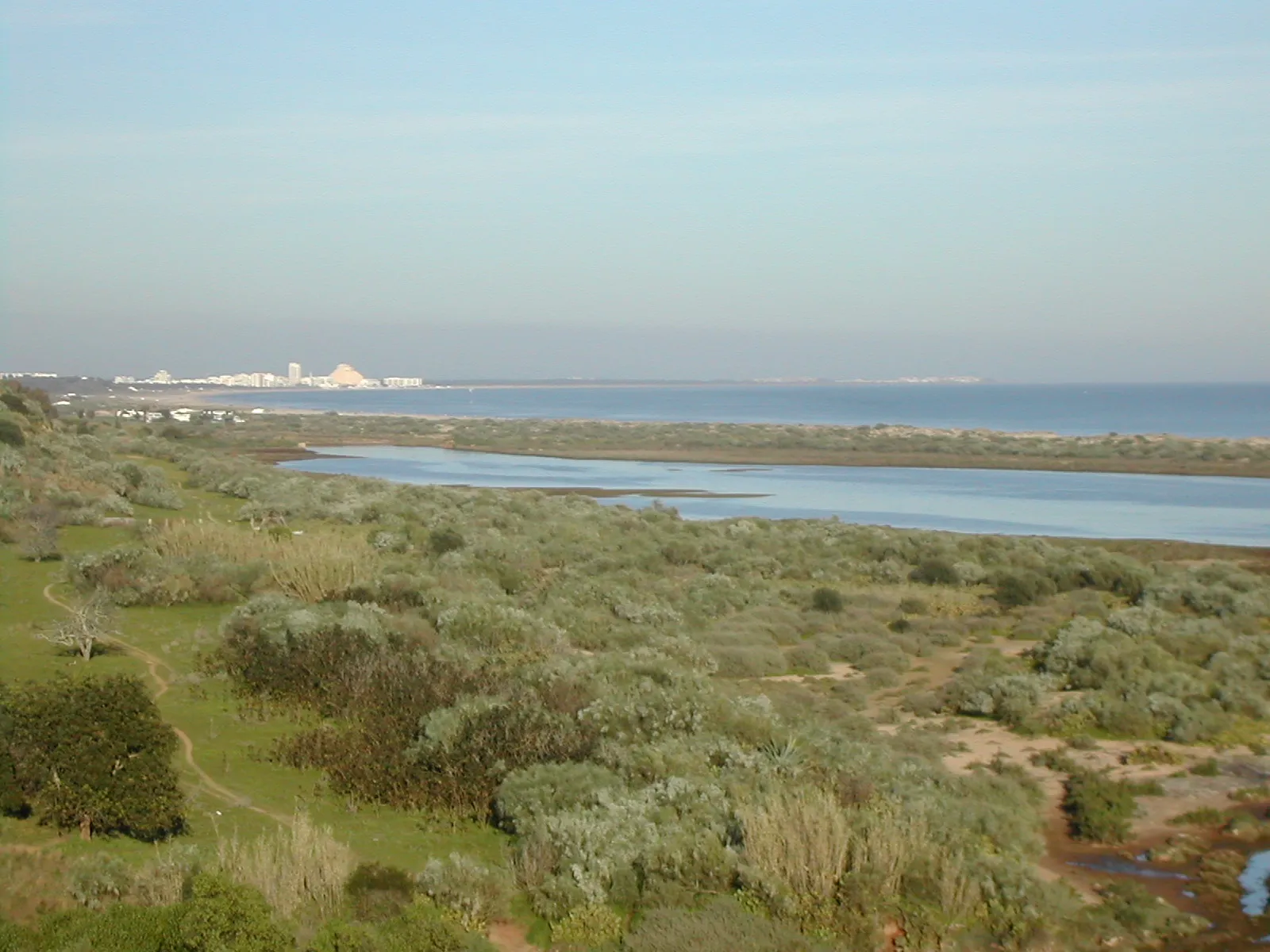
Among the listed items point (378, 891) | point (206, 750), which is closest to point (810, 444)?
point (206, 750)

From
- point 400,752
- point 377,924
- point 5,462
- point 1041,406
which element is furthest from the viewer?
point 1041,406

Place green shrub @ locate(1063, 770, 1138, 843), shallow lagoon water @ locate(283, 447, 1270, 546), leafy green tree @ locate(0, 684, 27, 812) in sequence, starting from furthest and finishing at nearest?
shallow lagoon water @ locate(283, 447, 1270, 546) → green shrub @ locate(1063, 770, 1138, 843) → leafy green tree @ locate(0, 684, 27, 812)

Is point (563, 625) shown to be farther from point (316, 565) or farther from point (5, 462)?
point (5, 462)

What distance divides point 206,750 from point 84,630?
3.49 m

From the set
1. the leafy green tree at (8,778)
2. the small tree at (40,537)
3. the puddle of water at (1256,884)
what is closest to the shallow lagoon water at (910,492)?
the small tree at (40,537)

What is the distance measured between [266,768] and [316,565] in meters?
7.54

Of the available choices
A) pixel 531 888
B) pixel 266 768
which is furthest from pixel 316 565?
pixel 531 888

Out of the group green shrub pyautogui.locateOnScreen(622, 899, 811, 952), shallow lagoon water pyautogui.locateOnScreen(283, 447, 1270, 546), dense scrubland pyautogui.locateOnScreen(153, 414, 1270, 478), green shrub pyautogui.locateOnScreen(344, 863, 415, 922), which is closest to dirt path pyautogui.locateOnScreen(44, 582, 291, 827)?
green shrub pyautogui.locateOnScreen(344, 863, 415, 922)

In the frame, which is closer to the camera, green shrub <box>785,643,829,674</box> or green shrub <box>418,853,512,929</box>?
green shrub <box>418,853,512,929</box>

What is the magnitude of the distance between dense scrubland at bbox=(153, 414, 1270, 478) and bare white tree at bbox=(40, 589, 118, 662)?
5131cm

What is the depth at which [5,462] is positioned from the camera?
29.0 m

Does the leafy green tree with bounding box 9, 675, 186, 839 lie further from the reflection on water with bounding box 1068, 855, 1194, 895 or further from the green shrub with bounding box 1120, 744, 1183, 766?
the green shrub with bounding box 1120, 744, 1183, 766

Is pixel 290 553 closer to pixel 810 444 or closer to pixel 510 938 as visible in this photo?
pixel 510 938

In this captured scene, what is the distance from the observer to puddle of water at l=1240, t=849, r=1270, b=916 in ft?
34.1
